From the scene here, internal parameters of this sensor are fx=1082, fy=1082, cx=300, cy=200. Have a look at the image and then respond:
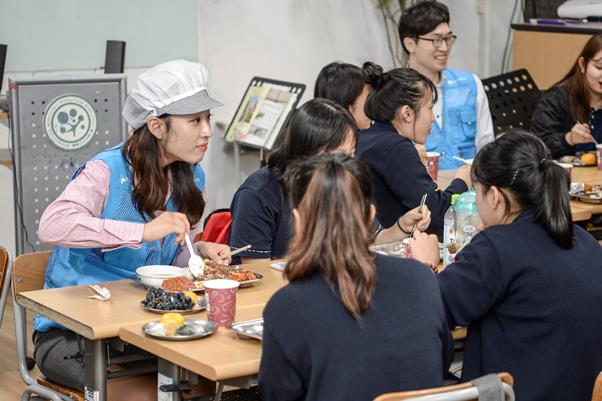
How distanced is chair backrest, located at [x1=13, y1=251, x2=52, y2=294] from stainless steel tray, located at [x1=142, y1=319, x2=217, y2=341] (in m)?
0.81

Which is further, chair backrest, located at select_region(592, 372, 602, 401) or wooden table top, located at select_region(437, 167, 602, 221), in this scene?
wooden table top, located at select_region(437, 167, 602, 221)

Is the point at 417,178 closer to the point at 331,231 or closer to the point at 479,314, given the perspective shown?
the point at 479,314

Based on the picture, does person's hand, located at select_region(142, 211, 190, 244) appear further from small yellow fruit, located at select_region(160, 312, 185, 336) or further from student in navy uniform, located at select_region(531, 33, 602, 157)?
student in navy uniform, located at select_region(531, 33, 602, 157)

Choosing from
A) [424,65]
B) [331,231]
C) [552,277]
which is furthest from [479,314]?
[424,65]

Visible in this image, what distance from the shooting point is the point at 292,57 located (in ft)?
23.0

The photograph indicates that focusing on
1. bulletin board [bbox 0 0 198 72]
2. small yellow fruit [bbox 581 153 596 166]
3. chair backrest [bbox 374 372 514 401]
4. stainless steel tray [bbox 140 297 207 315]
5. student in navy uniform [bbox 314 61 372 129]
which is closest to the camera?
chair backrest [bbox 374 372 514 401]

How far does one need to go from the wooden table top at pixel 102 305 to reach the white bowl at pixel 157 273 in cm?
3

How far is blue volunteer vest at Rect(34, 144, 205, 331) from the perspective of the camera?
326 cm

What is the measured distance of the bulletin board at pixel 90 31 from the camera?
19.4 feet

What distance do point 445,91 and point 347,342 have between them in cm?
334

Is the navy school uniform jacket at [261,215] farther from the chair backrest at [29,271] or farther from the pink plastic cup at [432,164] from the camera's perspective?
the pink plastic cup at [432,164]

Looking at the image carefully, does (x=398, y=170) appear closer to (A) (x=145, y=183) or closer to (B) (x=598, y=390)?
(A) (x=145, y=183)

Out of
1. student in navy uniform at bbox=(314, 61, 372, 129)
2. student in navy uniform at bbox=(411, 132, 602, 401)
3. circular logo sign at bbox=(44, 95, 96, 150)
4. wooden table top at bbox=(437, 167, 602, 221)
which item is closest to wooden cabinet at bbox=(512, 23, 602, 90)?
wooden table top at bbox=(437, 167, 602, 221)

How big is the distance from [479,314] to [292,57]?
180 inches
